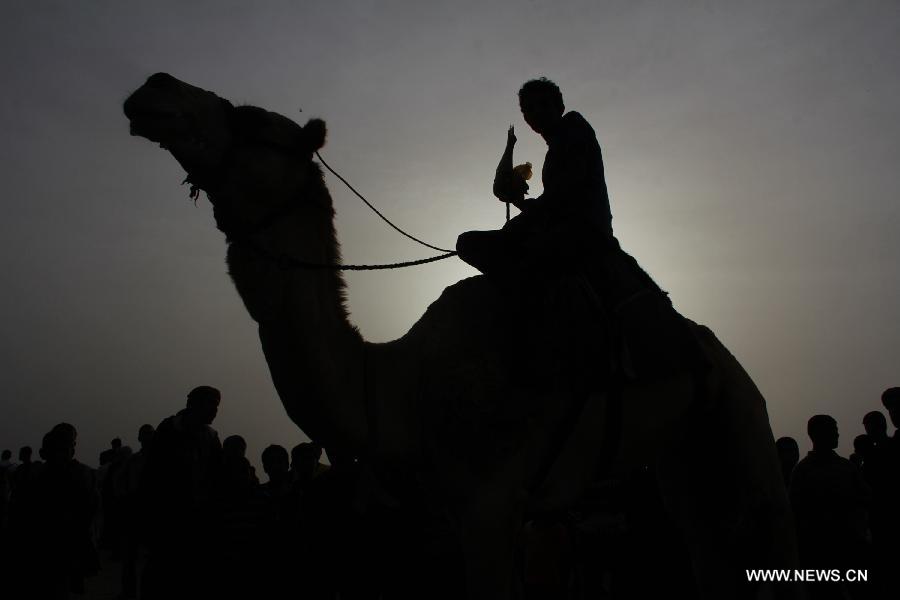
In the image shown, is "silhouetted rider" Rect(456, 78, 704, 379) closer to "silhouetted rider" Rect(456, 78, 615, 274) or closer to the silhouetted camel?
"silhouetted rider" Rect(456, 78, 615, 274)

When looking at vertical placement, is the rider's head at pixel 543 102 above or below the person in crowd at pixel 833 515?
above

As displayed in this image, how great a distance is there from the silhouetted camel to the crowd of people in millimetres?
2112

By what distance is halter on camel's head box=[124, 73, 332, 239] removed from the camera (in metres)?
3.51

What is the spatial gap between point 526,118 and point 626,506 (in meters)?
4.90

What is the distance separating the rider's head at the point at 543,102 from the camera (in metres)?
4.75

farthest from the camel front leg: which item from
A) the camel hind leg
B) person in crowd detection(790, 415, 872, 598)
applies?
person in crowd detection(790, 415, 872, 598)

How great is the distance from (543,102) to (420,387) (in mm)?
2066

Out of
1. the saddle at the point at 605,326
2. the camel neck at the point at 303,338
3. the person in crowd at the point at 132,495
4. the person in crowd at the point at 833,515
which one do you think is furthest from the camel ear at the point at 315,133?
the person in crowd at the point at 833,515

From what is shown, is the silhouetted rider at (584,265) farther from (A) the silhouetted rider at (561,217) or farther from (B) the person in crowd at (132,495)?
(B) the person in crowd at (132,495)

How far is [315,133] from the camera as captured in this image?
13.5 ft

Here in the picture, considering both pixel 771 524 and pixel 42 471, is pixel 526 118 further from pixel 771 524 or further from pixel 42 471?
pixel 42 471

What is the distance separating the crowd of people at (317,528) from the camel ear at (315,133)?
2.83 m

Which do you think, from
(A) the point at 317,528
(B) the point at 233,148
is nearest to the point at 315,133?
(B) the point at 233,148

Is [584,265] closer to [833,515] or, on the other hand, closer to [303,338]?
[303,338]
